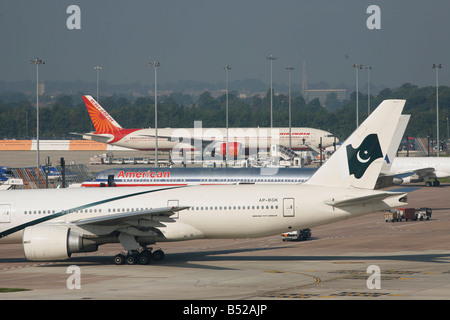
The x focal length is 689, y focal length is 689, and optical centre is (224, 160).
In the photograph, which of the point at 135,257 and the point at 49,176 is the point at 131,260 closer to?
the point at 135,257

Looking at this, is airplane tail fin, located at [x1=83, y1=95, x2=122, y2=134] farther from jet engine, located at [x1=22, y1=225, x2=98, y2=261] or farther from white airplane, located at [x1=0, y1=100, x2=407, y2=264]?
jet engine, located at [x1=22, y1=225, x2=98, y2=261]

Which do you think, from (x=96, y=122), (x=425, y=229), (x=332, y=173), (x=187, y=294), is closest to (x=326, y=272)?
(x=332, y=173)

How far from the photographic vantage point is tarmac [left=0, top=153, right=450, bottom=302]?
93.1 ft

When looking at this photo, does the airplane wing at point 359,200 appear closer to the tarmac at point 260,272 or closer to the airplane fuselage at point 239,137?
the tarmac at point 260,272

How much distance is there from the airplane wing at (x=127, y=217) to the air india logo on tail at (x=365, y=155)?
9.59m

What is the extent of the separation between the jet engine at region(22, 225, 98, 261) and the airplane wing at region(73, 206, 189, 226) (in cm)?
99

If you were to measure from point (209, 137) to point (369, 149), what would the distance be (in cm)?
9759

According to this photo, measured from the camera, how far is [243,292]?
28.9 meters

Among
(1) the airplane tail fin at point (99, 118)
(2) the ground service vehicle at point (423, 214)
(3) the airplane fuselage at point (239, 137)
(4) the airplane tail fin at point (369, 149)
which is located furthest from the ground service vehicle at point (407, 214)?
(1) the airplane tail fin at point (99, 118)

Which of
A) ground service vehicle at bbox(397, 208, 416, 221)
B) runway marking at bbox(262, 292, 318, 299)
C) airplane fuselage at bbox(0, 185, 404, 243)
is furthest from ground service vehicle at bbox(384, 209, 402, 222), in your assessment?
runway marking at bbox(262, 292, 318, 299)

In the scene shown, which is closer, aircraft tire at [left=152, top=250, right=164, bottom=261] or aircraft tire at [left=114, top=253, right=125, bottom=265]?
aircraft tire at [left=114, top=253, right=125, bottom=265]

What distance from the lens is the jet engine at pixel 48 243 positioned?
117 feet

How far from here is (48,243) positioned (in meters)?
35.6
